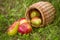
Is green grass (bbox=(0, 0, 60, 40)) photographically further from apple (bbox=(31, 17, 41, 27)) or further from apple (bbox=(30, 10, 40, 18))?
apple (bbox=(30, 10, 40, 18))

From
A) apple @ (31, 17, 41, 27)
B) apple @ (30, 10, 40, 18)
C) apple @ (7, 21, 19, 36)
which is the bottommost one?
apple @ (7, 21, 19, 36)

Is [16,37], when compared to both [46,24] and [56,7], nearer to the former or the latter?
[46,24]

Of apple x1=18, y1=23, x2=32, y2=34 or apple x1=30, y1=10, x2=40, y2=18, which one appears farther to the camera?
apple x1=30, y1=10, x2=40, y2=18

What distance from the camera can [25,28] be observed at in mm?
3148

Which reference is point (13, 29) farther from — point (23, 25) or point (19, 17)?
point (19, 17)

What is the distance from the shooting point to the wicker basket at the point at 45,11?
319 cm

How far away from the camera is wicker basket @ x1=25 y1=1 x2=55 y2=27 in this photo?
3191 mm

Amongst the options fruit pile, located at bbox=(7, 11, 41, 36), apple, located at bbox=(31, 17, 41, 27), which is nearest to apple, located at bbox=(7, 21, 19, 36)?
fruit pile, located at bbox=(7, 11, 41, 36)

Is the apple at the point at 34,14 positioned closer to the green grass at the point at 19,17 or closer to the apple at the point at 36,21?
the apple at the point at 36,21

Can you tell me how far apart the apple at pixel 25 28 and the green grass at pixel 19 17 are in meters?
A: 0.05

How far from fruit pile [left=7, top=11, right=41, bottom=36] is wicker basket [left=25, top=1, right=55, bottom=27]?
76mm

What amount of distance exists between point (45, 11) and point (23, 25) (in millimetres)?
340

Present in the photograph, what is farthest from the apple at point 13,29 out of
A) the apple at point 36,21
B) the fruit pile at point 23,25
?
the apple at point 36,21

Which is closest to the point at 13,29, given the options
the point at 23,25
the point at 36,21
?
the point at 23,25
